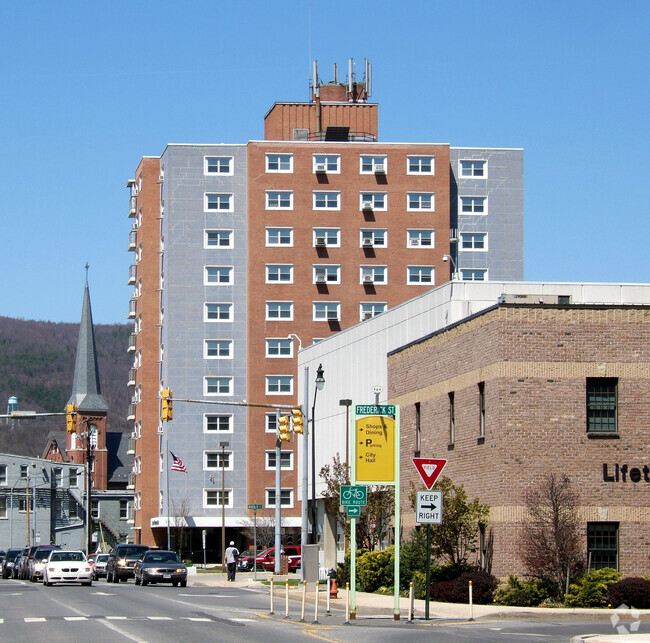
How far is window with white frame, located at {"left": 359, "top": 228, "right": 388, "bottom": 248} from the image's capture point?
311 ft

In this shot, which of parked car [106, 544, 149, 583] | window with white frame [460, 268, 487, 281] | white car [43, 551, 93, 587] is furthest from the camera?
window with white frame [460, 268, 487, 281]

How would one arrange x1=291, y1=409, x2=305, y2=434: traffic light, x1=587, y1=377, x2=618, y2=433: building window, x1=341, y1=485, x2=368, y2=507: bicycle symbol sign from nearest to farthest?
x1=341, y1=485, x2=368, y2=507: bicycle symbol sign < x1=587, y1=377, x2=618, y2=433: building window < x1=291, y1=409, x2=305, y2=434: traffic light

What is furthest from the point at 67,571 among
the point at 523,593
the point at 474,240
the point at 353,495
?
the point at 474,240

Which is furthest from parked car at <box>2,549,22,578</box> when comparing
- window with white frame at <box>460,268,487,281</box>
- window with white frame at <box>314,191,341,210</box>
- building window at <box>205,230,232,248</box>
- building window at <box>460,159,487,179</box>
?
building window at <box>460,159,487,179</box>

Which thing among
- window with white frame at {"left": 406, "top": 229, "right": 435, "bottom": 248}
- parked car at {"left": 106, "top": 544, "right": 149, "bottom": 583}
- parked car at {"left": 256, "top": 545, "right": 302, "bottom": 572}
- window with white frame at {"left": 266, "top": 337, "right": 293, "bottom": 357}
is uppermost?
window with white frame at {"left": 406, "top": 229, "right": 435, "bottom": 248}

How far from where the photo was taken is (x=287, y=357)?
313ft

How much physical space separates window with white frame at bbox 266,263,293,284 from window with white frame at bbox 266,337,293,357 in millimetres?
4524

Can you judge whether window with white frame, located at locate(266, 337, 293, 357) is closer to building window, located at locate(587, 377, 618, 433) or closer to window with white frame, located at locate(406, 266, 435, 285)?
window with white frame, located at locate(406, 266, 435, 285)

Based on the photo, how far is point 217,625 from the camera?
28.8 metres

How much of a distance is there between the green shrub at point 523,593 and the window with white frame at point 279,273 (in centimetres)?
6068

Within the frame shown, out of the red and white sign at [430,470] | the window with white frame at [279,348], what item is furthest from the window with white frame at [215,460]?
the red and white sign at [430,470]

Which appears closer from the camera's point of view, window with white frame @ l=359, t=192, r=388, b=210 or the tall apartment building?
the tall apartment building

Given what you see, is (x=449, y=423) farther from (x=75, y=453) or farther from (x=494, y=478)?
(x=75, y=453)

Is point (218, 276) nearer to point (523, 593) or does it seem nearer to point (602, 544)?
point (602, 544)
